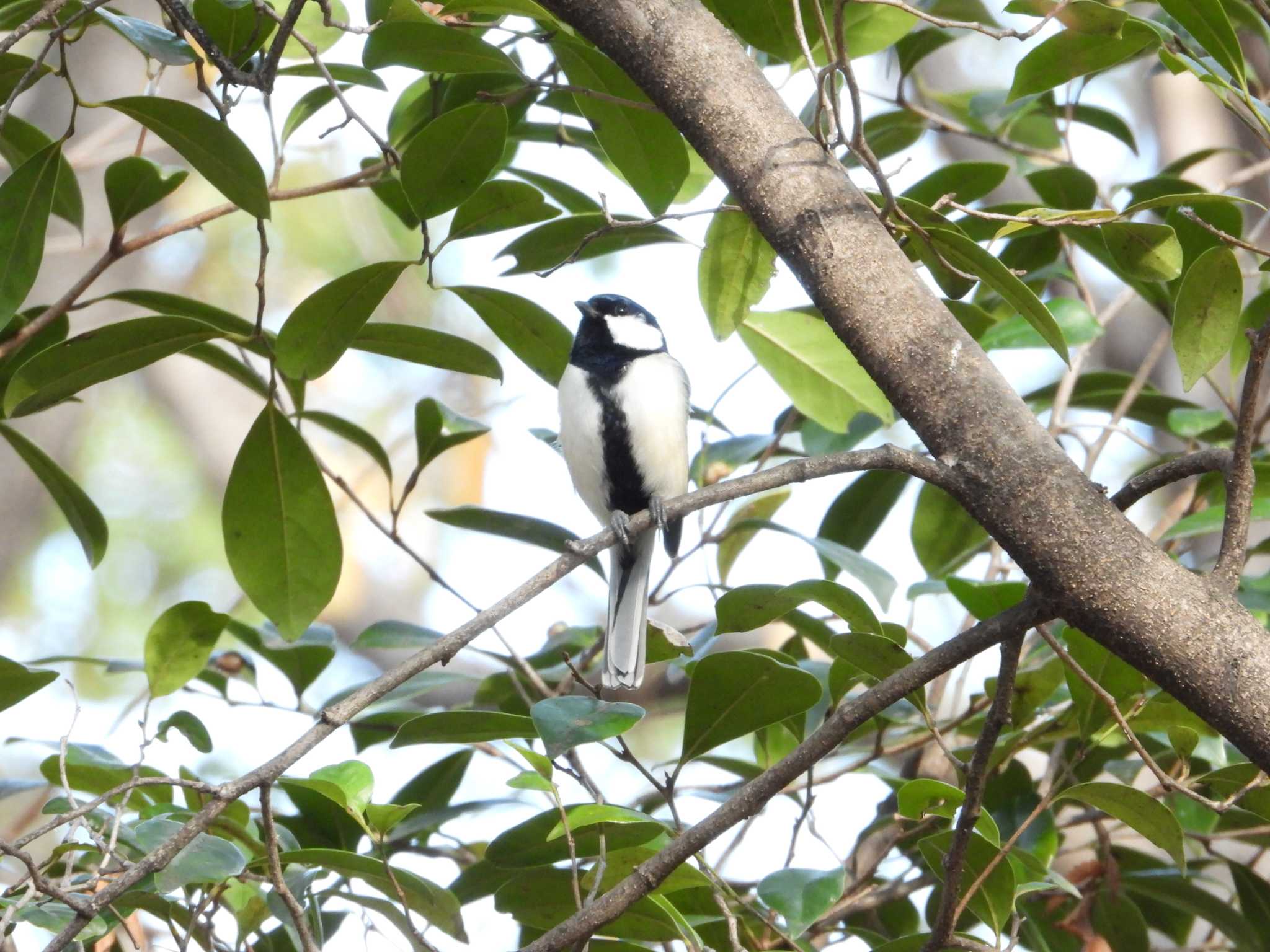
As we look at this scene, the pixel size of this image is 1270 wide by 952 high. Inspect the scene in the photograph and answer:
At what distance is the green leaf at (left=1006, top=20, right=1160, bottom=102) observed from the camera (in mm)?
1666

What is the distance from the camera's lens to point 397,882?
1.42 meters

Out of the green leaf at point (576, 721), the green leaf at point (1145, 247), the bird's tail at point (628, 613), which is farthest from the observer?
the bird's tail at point (628, 613)

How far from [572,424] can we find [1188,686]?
189 centimetres

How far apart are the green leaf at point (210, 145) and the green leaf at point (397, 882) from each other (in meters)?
0.80

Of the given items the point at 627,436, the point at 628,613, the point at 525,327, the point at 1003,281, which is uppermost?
the point at 627,436

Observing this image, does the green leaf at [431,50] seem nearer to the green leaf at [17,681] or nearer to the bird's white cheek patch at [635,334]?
the green leaf at [17,681]

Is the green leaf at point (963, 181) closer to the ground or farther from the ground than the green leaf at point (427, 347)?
farther from the ground

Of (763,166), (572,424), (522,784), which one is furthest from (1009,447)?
(572,424)

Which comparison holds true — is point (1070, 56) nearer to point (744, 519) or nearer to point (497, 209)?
point (497, 209)

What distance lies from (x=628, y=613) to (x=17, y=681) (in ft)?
4.39

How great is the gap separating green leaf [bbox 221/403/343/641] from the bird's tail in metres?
0.62

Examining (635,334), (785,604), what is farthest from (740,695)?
(635,334)

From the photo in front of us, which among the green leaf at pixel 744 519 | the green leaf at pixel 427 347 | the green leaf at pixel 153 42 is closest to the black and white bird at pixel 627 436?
the green leaf at pixel 744 519

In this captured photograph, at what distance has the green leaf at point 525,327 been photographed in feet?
6.44
